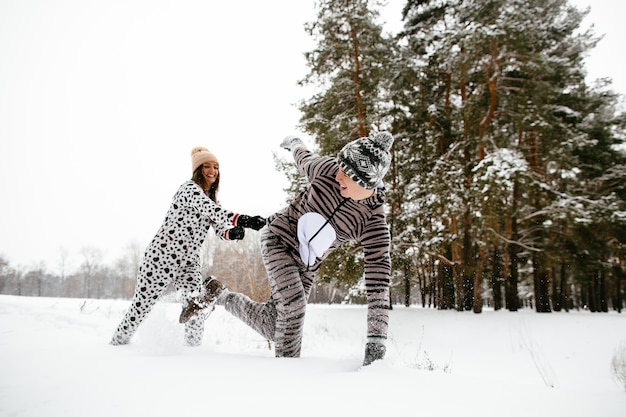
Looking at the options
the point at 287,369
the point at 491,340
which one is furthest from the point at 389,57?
the point at 287,369

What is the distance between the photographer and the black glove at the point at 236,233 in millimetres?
2270

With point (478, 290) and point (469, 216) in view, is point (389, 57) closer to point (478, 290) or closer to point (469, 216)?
point (469, 216)

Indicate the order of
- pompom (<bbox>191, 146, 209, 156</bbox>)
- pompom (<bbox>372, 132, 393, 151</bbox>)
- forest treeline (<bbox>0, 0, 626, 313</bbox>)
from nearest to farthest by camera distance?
1. pompom (<bbox>372, 132, 393, 151</bbox>)
2. pompom (<bbox>191, 146, 209, 156</bbox>)
3. forest treeline (<bbox>0, 0, 626, 313</bbox>)

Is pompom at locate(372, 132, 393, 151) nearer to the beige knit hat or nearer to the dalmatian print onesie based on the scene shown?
the dalmatian print onesie

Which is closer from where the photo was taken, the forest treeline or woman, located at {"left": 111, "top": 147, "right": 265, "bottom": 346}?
woman, located at {"left": 111, "top": 147, "right": 265, "bottom": 346}

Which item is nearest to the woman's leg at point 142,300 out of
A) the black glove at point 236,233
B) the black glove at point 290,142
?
the black glove at point 236,233

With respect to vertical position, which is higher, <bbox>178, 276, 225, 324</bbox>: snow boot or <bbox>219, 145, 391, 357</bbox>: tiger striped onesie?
<bbox>219, 145, 391, 357</bbox>: tiger striped onesie

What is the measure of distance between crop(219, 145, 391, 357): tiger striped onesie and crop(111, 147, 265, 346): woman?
0.79ft

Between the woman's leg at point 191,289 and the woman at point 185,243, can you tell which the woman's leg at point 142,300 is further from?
the woman's leg at point 191,289

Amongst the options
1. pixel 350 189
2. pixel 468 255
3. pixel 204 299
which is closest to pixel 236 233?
pixel 204 299

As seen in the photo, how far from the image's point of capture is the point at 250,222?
2.29m

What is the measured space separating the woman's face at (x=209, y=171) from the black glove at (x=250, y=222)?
790mm

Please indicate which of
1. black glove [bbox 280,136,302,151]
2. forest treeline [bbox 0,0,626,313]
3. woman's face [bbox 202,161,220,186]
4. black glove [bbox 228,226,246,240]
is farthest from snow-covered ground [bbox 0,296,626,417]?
forest treeline [bbox 0,0,626,313]

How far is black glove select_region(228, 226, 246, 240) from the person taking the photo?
2.27m
